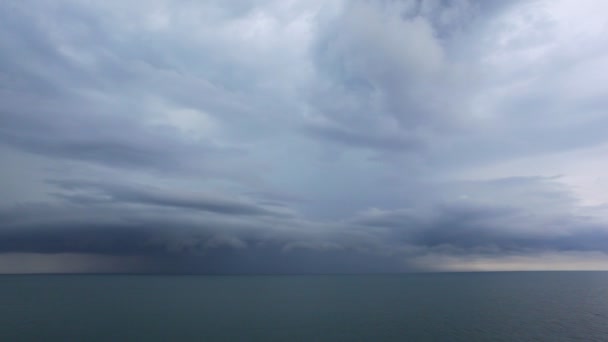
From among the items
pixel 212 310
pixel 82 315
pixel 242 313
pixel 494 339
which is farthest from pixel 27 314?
pixel 494 339

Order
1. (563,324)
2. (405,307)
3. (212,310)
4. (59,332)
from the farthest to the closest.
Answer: (405,307), (212,310), (563,324), (59,332)

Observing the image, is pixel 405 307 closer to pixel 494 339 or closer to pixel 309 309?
pixel 309 309

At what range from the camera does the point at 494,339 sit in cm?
8412

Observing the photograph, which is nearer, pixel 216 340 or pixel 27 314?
pixel 216 340

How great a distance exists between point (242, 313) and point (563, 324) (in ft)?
306

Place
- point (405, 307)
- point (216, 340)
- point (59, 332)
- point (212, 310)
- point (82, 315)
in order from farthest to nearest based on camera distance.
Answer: point (405, 307) → point (212, 310) → point (82, 315) → point (59, 332) → point (216, 340)

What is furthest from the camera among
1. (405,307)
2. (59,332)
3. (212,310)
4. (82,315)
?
(405,307)

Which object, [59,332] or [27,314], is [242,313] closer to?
[59,332]

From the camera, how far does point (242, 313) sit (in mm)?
125250

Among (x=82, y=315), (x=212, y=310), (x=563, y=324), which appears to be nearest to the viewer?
(x=563, y=324)

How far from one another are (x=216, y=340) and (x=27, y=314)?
3295 inches

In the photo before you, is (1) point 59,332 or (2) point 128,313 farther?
(2) point 128,313

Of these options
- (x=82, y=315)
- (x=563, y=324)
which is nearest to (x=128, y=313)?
(x=82, y=315)

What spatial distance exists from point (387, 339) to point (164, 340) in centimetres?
4879
